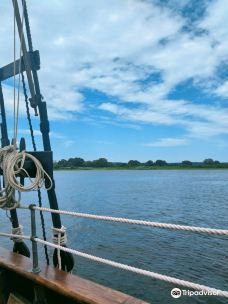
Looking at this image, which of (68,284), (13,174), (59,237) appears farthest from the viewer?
(59,237)

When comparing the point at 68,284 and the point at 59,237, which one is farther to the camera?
the point at 59,237

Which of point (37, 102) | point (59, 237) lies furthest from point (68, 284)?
point (37, 102)

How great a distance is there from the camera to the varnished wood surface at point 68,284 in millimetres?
3369

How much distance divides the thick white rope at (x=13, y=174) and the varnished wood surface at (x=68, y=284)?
34.8 inches

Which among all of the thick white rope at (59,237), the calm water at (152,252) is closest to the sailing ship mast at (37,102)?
the thick white rope at (59,237)

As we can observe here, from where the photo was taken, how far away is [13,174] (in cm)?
481

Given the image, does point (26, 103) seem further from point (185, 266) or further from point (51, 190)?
point (185, 266)

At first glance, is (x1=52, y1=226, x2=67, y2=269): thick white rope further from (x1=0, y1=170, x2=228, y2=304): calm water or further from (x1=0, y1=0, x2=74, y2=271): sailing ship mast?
(x1=0, y1=170, x2=228, y2=304): calm water

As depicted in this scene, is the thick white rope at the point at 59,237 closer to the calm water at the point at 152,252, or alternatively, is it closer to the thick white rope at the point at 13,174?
the thick white rope at the point at 13,174

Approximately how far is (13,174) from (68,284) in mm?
1809

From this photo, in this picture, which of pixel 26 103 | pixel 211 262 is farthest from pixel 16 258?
pixel 211 262

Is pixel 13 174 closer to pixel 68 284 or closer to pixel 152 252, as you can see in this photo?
pixel 68 284

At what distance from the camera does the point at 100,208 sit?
114 feet

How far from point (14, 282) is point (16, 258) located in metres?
0.33
